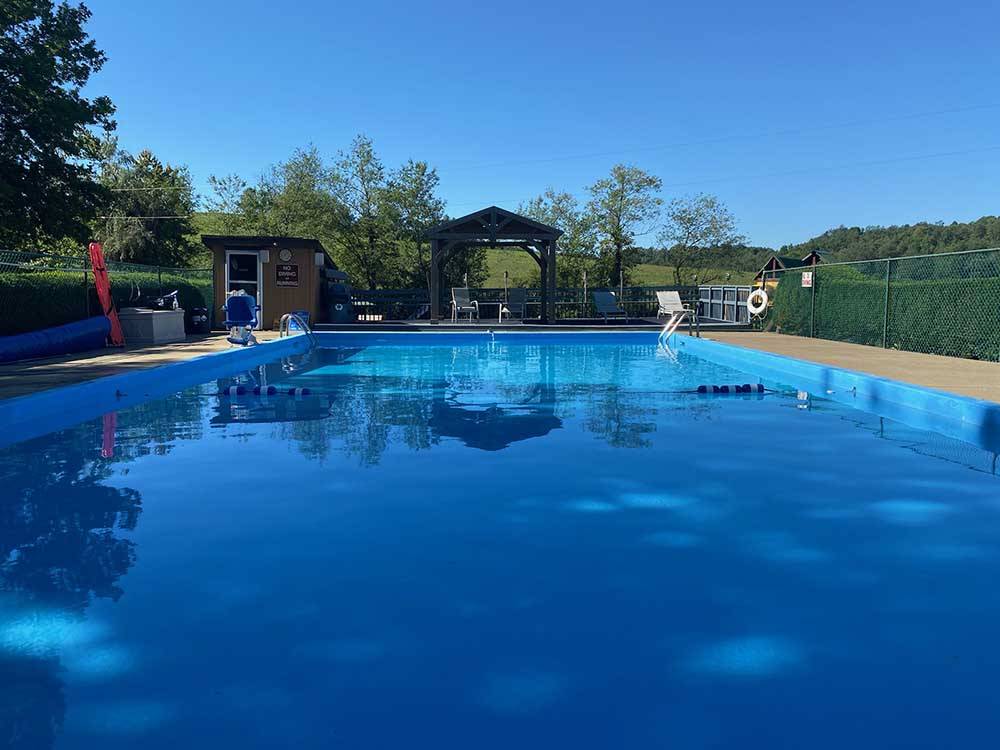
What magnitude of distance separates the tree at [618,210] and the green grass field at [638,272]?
252cm

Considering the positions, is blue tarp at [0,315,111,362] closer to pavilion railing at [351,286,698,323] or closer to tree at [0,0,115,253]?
tree at [0,0,115,253]

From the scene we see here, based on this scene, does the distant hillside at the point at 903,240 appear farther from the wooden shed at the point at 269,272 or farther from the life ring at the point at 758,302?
the wooden shed at the point at 269,272

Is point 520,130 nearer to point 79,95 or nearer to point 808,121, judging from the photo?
point 808,121

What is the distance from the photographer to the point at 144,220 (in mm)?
36500

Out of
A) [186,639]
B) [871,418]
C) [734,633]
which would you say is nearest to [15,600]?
[186,639]

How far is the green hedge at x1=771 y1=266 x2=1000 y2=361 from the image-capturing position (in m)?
10.8

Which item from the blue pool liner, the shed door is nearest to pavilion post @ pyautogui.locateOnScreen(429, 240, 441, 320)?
the shed door

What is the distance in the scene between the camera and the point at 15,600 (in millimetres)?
2992

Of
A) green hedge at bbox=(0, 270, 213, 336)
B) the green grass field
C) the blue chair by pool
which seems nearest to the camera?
green hedge at bbox=(0, 270, 213, 336)

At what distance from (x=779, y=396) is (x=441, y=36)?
23351 mm

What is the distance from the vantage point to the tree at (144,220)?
36031 millimetres

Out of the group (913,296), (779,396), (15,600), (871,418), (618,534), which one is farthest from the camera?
(913,296)

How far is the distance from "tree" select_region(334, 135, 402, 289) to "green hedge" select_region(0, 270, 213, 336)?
15.7 m

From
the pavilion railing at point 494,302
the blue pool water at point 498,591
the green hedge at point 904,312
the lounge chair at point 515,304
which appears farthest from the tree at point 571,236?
the blue pool water at point 498,591
